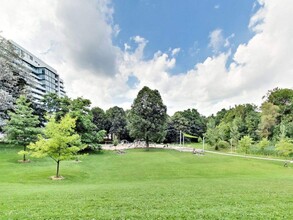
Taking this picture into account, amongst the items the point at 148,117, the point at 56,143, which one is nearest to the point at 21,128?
the point at 56,143

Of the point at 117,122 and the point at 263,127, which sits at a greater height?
the point at 117,122

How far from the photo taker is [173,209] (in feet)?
26.5

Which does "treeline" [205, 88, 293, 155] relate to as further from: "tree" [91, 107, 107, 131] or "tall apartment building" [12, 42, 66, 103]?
"tall apartment building" [12, 42, 66, 103]

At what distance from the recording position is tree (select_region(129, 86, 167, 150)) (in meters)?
52.9

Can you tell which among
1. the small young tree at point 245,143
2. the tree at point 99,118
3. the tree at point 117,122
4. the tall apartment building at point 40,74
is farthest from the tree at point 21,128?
the tall apartment building at point 40,74

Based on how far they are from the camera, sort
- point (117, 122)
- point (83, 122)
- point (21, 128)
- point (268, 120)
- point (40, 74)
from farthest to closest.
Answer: point (40, 74) < point (117, 122) < point (268, 120) < point (83, 122) < point (21, 128)

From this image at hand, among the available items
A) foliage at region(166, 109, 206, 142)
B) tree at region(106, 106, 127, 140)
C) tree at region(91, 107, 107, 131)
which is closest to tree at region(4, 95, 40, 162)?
tree at region(106, 106, 127, 140)

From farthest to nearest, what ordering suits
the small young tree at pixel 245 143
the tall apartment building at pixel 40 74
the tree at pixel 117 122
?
the tall apartment building at pixel 40 74 → the tree at pixel 117 122 → the small young tree at pixel 245 143

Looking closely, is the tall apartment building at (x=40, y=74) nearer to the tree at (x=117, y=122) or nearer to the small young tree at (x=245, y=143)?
the tree at (x=117, y=122)

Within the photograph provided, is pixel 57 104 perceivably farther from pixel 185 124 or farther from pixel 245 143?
pixel 185 124

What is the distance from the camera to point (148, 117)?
53.7 m

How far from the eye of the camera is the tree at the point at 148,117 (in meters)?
52.9

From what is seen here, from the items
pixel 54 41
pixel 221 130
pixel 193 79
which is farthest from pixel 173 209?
pixel 221 130

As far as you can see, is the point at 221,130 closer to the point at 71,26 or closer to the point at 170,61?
the point at 170,61
